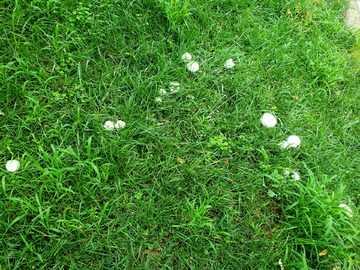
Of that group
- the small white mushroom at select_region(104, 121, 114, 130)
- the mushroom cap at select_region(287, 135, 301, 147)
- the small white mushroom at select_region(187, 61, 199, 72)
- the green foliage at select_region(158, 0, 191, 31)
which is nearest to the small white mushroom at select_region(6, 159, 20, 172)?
the small white mushroom at select_region(104, 121, 114, 130)

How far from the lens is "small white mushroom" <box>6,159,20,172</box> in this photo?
1.76 meters

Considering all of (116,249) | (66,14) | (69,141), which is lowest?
(116,249)

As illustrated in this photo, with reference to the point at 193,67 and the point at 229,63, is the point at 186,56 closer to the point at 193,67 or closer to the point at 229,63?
the point at 193,67

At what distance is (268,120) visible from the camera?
2.30 m

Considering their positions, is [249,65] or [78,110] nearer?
[78,110]

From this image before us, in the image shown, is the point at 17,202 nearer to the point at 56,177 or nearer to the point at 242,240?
the point at 56,177

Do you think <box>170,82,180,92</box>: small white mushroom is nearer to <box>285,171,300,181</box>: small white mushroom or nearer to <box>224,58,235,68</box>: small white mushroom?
<box>224,58,235,68</box>: small white mushroom

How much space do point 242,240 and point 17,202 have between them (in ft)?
5.67

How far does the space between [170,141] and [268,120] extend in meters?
0.99

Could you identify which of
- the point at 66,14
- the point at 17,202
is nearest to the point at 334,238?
the point at 17,202

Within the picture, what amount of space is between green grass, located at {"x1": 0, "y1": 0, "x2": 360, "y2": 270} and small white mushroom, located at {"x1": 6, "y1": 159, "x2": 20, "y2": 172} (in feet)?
0.13

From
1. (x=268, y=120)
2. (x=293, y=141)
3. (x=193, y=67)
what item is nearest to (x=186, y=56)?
(x=193, y=67)

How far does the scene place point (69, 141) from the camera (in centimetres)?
199

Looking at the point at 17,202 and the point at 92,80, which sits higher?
the point at 92,80
